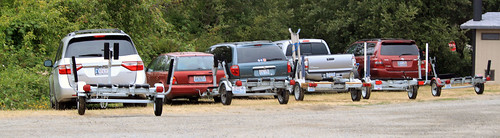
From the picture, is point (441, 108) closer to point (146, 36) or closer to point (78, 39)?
point (78, 39)

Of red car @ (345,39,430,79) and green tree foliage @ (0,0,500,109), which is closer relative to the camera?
green tree foliage @ (0,0,500,109)

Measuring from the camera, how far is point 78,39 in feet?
50.6

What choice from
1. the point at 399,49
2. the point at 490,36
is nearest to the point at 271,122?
the point at 399,49

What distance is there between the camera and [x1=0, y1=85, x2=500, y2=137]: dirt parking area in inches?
413

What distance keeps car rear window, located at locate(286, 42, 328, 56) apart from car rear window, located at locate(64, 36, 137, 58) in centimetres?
890

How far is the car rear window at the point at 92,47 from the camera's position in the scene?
50.2 ft

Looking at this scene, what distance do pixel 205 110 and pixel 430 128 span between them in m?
5.66

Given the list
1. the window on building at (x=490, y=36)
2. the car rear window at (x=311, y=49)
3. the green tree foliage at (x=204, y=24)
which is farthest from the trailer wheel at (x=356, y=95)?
the window on building at (x=490, y=36)

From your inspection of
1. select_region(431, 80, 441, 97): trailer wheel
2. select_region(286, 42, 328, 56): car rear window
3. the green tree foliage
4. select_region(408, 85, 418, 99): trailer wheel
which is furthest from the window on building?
select_region(408, 85, 418, 99): trailer wheel

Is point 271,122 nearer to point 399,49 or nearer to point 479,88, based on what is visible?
point 479,88

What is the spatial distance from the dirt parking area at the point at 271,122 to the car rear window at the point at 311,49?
25.6 ft

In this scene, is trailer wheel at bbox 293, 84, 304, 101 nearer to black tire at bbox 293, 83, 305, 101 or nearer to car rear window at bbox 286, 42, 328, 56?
black tire at bbox 293, 83, 305, 101

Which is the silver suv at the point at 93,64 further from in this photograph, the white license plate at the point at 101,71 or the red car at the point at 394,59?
the red car at the point at 394,59

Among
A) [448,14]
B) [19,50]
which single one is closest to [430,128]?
[19,50]
